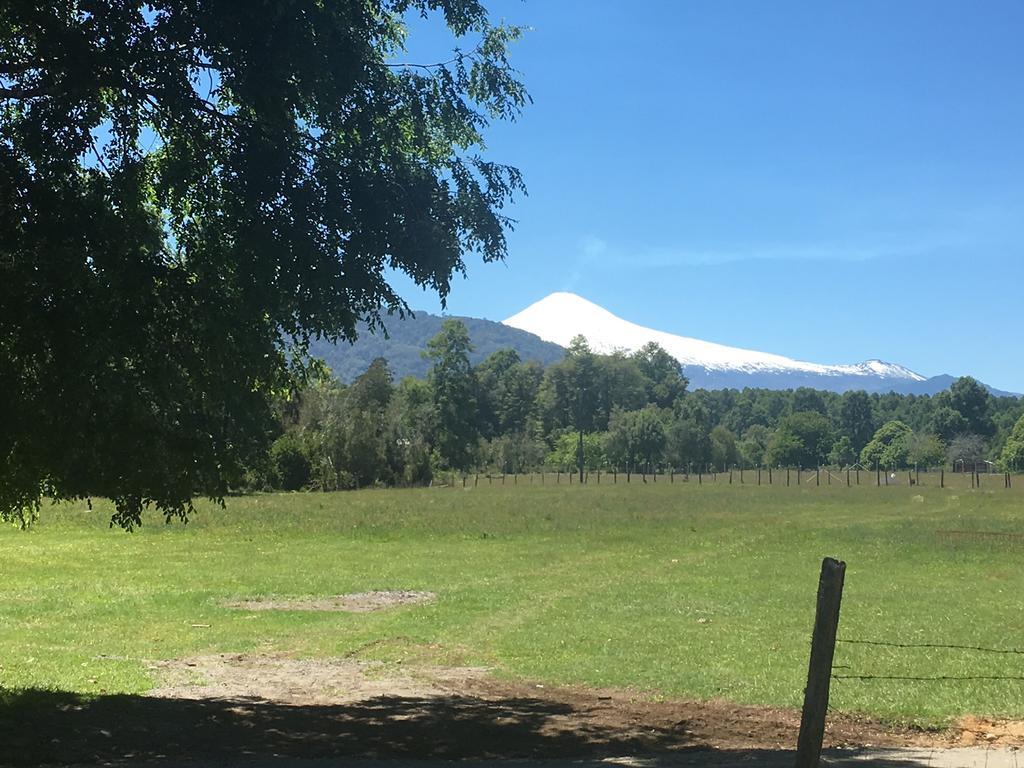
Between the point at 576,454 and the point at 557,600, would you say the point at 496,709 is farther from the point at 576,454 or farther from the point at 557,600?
the point at 576,454

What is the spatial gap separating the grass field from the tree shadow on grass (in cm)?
171

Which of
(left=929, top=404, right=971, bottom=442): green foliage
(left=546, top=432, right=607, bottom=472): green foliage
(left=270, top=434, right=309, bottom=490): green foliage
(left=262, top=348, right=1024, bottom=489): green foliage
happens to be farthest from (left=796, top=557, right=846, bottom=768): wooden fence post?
(left=929, top=404, right=971, bottom=442): green foliage

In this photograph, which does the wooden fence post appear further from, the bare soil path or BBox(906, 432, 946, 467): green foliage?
BBox(906, 432, 946, 467): green foliage

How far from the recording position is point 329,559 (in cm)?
2905

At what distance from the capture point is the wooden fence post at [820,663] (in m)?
6.32

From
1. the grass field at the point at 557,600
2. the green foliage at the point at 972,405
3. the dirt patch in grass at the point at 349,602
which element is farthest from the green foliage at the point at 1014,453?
the dirt patch in grass at the point at 349,602

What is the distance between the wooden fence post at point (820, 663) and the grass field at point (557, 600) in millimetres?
5059

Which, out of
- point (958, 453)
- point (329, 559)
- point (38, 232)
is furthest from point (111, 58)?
point (958, 453)

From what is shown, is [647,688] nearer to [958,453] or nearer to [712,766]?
[712,766]

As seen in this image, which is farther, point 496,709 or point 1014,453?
point 1014,453

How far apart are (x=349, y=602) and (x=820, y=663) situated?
15638mm

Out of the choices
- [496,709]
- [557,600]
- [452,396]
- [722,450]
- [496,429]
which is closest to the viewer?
[496,709]

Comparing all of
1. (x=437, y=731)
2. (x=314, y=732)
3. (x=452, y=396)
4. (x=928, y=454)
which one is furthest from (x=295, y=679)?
(x=928, y=454)

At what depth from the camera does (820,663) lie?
6.41 metres
